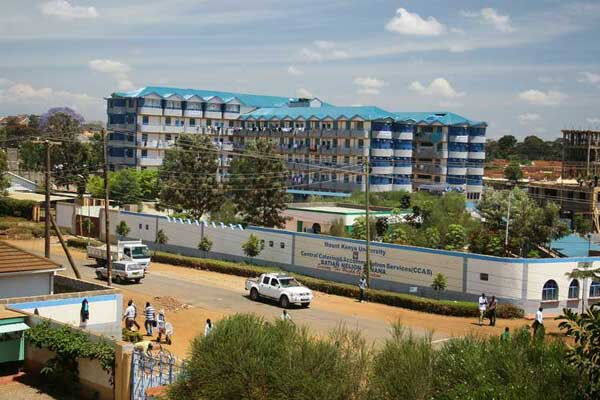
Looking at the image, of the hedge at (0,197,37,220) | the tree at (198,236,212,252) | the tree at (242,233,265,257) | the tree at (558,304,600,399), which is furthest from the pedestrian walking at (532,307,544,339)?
the hedge at (0,197,37,220)

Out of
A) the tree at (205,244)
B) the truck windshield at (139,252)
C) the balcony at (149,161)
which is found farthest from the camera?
the balcony at (149,161)

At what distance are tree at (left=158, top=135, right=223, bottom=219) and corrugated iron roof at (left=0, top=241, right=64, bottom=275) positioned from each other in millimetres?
37293

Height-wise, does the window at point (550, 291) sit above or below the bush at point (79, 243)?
above

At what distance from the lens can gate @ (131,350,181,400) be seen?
20203mm

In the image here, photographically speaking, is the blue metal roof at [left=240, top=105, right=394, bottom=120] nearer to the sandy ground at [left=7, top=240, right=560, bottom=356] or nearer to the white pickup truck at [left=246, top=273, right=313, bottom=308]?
the sandy ground at [left=7, top=240, right=560, bottom=356]

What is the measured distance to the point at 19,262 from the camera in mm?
28844

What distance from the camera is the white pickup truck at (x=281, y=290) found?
37.8 meters

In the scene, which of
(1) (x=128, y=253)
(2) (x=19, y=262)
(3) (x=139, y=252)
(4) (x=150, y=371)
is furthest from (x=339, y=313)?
(4) (x=150, y=371)

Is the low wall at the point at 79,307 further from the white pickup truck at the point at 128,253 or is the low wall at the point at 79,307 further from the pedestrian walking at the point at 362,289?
the white pickup truck at the point at 128,253

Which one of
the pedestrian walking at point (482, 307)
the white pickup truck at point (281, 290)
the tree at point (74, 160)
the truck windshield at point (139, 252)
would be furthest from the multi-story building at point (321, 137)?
the pedestrian walking at point (482, 307)

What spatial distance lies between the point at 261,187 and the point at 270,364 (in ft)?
148

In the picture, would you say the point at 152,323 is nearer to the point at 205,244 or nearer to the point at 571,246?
the point at 205,244

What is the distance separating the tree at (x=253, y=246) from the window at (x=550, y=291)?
1992cm

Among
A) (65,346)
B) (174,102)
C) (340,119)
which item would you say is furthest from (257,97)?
(65,346)
